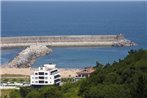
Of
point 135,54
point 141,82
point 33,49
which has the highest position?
point 33,49

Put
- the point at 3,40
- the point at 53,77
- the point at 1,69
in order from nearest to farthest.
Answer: the point at 53,77
the point at 1,69
the point at 3,40

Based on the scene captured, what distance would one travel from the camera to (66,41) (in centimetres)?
6731

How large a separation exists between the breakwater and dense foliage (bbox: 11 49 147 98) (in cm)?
3564

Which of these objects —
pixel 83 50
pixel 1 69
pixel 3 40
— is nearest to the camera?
pixel 1 69

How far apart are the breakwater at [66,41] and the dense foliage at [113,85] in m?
35.6

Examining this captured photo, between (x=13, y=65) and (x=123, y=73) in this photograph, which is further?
(x=13, y=65)

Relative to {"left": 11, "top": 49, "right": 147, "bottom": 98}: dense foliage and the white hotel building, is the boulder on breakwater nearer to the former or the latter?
the white hotel building

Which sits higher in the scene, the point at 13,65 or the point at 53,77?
the point at 13,65

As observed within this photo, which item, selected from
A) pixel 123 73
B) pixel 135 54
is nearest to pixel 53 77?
pixel 135 54

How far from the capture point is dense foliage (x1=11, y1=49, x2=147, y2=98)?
75.4ft

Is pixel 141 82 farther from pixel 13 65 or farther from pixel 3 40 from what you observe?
pixel 3 40

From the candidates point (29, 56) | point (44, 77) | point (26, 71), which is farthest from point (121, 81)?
point (29, 56)

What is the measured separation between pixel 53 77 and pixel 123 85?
40.5 feet

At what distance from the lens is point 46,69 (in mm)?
36312
